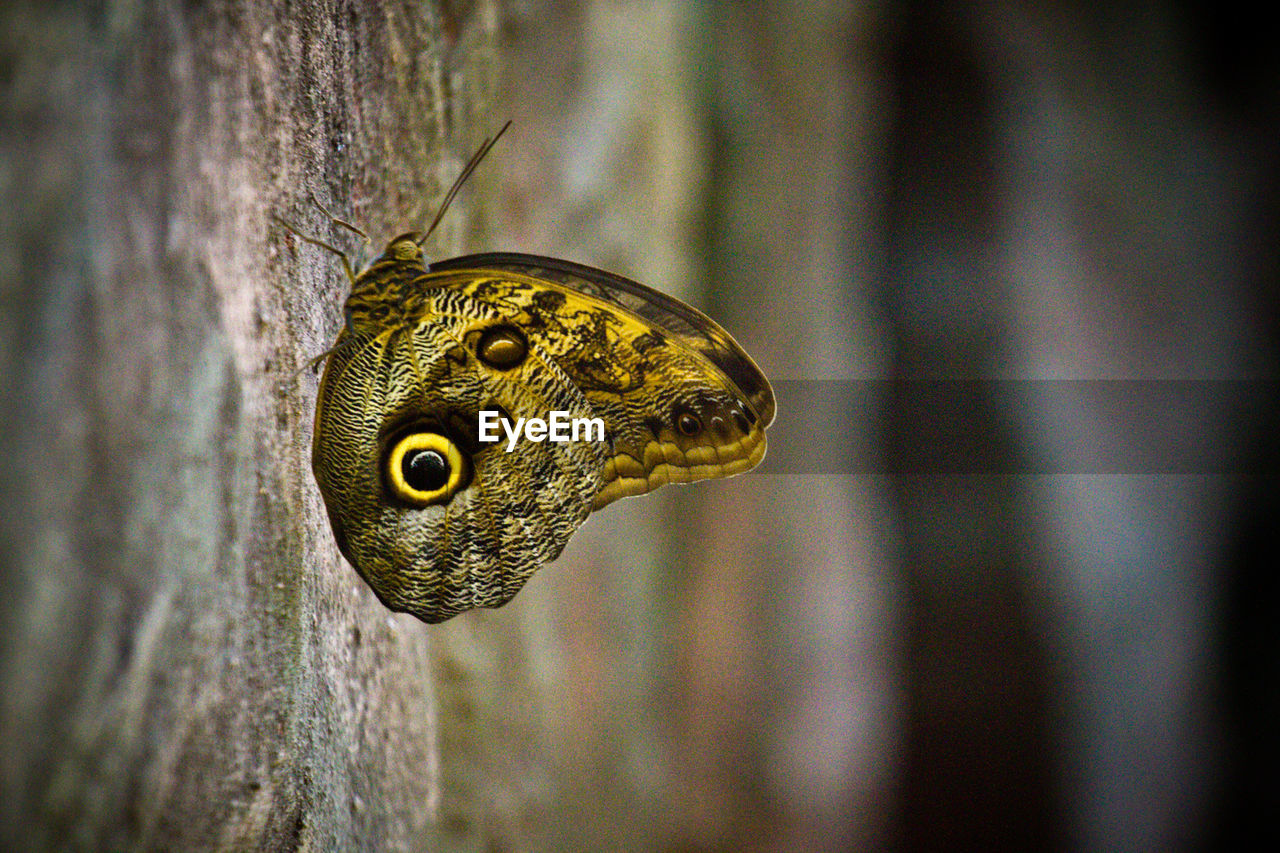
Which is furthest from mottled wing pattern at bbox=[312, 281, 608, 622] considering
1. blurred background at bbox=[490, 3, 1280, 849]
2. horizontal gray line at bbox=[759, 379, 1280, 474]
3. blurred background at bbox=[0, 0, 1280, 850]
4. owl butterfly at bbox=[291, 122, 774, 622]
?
horizontal gray line at bbox=[759, 379, 1280, 474]

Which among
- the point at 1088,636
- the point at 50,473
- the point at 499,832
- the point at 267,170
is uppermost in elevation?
the point at 267,170

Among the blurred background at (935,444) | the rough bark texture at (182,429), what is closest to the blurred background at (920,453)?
the blurred background at (935,444)

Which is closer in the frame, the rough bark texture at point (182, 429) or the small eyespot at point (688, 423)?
the rough bark texture at point (182, 429)

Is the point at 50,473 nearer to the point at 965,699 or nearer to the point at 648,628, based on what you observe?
the point at 648,628

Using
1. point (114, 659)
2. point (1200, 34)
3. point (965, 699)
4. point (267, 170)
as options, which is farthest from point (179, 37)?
point (1200, 34)

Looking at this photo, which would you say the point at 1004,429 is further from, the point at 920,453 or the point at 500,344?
the point at 500,344

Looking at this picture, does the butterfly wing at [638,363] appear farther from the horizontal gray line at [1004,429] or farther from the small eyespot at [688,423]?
the horizontal gray line at [1004,429]
